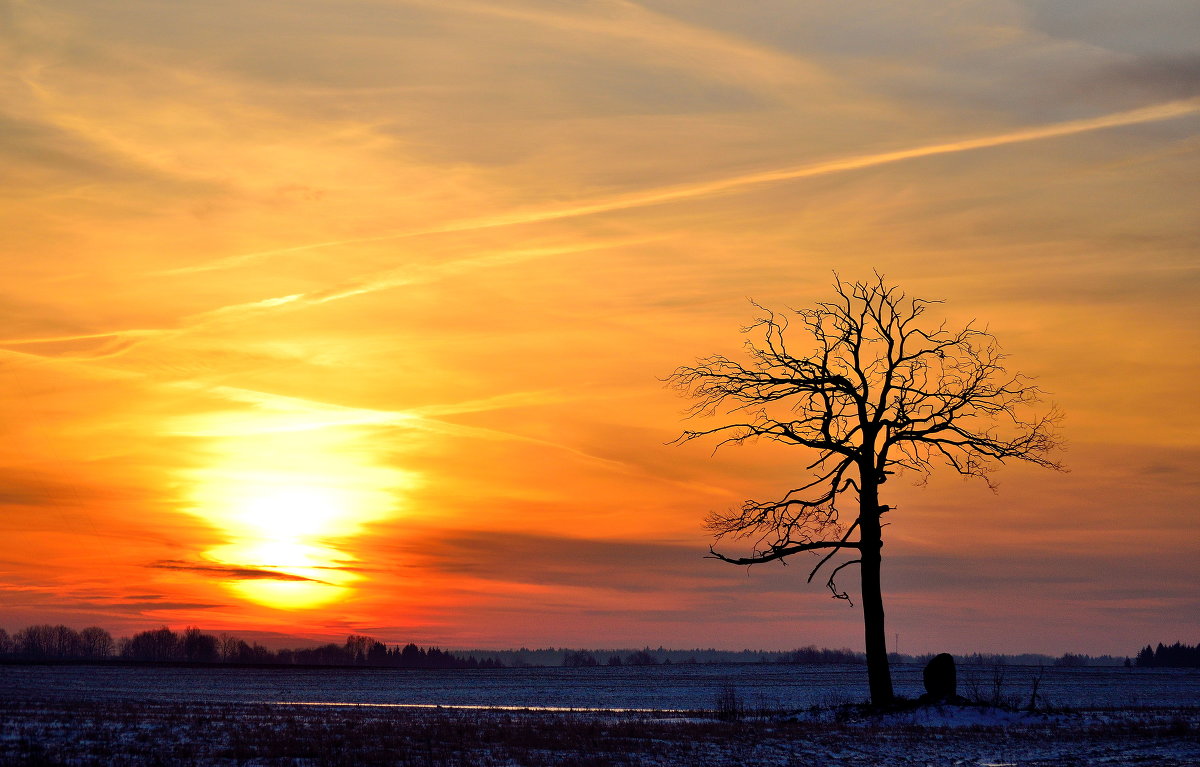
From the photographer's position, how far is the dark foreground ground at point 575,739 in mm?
19859

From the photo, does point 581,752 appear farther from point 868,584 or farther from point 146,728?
point 868,584

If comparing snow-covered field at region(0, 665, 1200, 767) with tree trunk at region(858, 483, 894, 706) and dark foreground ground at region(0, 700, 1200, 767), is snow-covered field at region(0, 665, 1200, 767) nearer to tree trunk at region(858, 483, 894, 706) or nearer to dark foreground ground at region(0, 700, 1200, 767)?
dark foreground ground at region(0, 700, 1200, 767)

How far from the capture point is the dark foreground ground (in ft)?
65.2

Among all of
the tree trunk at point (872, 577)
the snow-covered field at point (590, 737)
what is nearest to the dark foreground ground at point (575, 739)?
the snow-covered field at point (590, 737)

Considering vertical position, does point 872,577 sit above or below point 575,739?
above

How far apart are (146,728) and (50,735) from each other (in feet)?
8.52

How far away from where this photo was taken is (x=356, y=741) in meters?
22.3

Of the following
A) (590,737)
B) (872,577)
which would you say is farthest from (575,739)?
(872,577)

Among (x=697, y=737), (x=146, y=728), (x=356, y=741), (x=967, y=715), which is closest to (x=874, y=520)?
(x=967, y=715)

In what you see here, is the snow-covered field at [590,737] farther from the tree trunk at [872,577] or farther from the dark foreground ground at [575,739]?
the tree trunk at [872,577]

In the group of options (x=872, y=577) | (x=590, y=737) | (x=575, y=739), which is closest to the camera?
(x=575, y=739)

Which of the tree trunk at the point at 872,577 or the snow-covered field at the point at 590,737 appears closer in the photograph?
the snow-covered field at the point at 590,737

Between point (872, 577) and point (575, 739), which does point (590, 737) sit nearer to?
point (575, 739)

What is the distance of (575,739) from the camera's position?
939 inches
